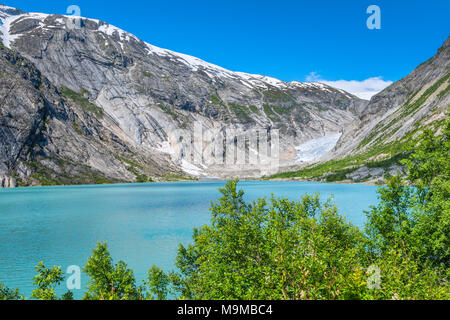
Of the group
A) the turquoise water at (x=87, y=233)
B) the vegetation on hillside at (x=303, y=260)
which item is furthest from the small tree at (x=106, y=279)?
the turquoise water at (x=87, y=233)

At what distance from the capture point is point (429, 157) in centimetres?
3131

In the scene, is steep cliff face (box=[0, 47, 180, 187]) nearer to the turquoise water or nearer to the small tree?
the turquoise water

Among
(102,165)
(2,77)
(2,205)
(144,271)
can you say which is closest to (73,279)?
(144,271)

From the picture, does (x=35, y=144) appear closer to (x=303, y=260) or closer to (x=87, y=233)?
(x=87, y=233)

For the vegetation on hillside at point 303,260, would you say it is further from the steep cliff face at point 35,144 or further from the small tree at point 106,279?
the steep cliff face at point 35,144

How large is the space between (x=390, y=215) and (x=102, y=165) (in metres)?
196

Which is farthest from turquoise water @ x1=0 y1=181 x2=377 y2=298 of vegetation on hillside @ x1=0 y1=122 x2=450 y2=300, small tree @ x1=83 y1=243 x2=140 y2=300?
small tree @ x1=83 y1=243 x2=140 y2=300

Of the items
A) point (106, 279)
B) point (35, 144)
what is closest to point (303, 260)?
point (106, 279)

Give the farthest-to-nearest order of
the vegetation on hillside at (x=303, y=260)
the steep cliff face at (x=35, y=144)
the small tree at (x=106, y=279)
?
the steep cliff face at (x=35, y=144) < the small tree at (x=106, y=279) < the vegetation on hillside at (x=303, y=260)

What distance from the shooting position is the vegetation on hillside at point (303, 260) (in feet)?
44.7

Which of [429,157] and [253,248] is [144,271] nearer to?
[253,248]

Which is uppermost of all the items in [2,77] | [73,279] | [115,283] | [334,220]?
[2,77]

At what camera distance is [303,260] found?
13789mm
